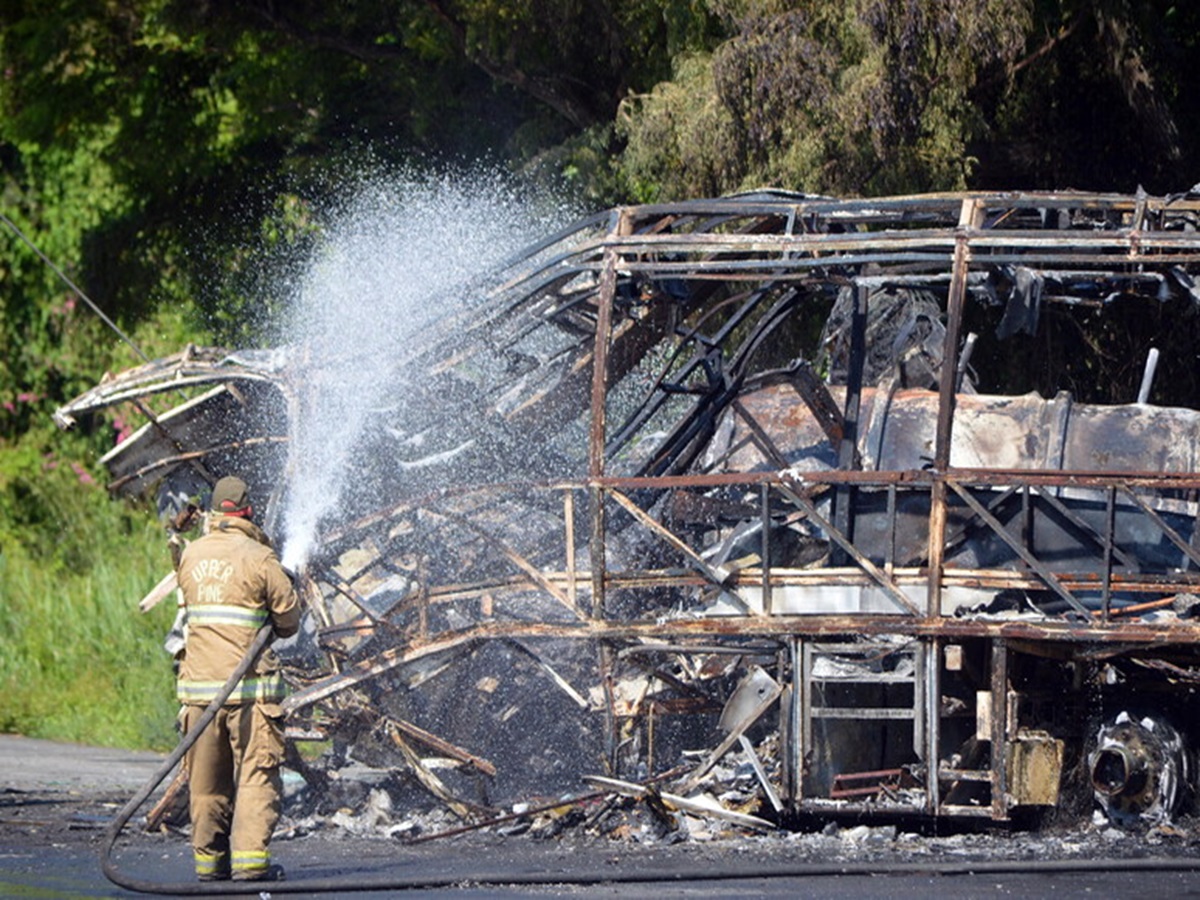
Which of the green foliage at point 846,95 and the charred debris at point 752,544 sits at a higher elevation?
the green foliage at point 846,95

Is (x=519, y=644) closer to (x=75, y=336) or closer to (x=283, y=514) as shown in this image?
(x=283, y=514)

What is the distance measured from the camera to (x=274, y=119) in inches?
896

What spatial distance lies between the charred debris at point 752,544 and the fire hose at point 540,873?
139cm

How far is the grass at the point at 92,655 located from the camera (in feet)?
59.4

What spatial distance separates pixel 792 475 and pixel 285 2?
12.2 m

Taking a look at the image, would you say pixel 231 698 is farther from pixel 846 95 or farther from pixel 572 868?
pixel 846 95

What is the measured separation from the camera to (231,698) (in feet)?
31.1

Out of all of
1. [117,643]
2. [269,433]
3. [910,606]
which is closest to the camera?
[910,606]

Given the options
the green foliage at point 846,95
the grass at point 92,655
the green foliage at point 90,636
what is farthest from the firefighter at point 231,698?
the green foliage at point 90,636

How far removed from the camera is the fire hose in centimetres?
917

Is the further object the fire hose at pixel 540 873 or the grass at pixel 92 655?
the grass at pixel 92 655

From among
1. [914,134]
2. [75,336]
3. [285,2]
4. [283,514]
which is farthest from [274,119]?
[283,514]

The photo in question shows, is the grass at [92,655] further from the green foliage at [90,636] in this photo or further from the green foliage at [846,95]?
the green foliage at [846,95]

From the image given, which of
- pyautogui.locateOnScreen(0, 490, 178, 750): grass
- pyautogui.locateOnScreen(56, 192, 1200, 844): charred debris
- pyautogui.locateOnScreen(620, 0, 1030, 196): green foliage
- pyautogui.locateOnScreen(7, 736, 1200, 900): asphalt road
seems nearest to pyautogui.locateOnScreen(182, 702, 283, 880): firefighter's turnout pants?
pyautogui.locateOnScreen(7, 736, 1200, 900): asphalt road
